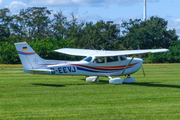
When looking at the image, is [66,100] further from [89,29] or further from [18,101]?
[89,29]

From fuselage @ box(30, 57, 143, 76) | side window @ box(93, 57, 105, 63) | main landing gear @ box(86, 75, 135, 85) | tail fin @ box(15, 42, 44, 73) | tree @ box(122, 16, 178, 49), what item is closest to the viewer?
tail fin @ box(15, 42, 44, 73)

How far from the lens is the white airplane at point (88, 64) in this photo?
1339 cm

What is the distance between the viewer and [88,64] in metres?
14.5

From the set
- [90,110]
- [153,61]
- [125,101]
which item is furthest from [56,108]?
[153,61]

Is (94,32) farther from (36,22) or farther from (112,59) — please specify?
(112,59)

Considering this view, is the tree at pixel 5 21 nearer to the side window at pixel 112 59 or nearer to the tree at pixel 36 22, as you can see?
the tree at pixel 36 22

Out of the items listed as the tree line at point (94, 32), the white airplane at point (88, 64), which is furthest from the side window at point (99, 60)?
the tree line at point (94, 32)

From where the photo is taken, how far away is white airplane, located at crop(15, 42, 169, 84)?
13.4m

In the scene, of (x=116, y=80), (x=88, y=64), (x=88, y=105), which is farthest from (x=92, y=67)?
(x=88, y=105)

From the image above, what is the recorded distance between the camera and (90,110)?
8.04 meters

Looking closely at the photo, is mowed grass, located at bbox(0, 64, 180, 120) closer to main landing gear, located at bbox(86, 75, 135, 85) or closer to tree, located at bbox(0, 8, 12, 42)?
main landing gear, located at bbox(86, 75, 135, 85)

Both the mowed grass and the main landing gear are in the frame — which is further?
the main landing gear

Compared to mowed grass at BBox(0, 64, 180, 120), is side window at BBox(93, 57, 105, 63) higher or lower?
higher

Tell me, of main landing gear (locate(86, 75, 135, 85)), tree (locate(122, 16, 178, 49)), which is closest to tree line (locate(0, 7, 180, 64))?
tree (locate(122, 16, 178, 49))
